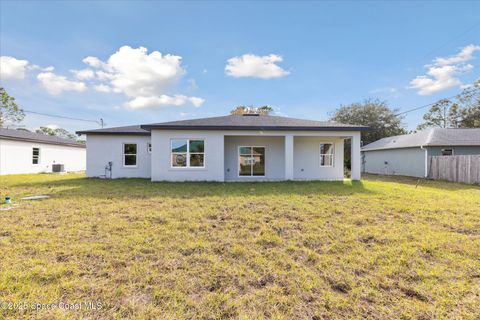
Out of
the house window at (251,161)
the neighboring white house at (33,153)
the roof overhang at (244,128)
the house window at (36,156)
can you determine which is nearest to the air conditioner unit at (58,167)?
the neighboring white house at (33,153)

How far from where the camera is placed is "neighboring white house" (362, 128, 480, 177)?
16484mm

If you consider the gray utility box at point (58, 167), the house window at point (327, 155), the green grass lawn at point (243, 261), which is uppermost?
the house window at point (327, 155)

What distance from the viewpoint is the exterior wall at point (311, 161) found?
A: 13289 mm

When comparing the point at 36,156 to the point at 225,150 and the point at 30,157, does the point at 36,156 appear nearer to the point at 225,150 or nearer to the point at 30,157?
the point at 30,157

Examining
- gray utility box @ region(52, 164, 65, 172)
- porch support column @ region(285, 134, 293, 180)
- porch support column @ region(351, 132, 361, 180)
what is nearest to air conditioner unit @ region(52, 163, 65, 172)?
gray utility box @ region(52, 164, 65, 172)

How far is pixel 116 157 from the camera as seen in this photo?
1383 centimetres

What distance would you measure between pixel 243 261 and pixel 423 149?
1871 cm

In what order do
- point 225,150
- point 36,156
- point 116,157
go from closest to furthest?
point 225,150, point 116,157, point 36,156

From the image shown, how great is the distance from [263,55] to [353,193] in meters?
12.1

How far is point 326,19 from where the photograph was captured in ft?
41.8

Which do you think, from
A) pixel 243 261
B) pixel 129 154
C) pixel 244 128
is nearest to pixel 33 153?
pixel 129 154

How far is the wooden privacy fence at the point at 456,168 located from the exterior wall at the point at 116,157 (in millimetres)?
18675

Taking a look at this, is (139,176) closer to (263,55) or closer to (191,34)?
(191,34)

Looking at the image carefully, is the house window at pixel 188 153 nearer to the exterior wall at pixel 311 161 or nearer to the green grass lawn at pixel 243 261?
the green grass lawn at pixel 243 261
